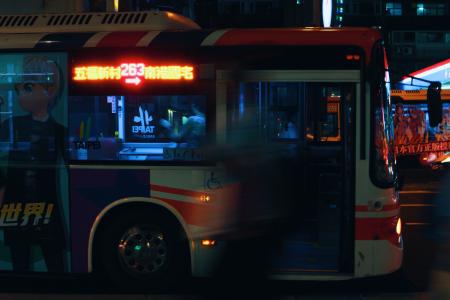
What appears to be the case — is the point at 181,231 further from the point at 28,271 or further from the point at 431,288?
the point at 431,288

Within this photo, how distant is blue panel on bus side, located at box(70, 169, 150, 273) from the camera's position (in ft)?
20.7

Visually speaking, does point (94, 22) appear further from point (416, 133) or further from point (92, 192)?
point (416, 133)

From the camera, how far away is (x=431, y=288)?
6.64m

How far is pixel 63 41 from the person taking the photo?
652 centimetres

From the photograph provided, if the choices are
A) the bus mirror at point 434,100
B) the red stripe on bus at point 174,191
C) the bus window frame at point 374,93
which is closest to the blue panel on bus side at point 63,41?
the red stripe on bus at point 174,191

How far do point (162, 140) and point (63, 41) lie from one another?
1.53m

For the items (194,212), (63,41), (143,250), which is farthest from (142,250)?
(63,41)

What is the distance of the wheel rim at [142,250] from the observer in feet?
21.2

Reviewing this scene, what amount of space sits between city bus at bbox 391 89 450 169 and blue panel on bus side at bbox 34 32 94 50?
1372cm

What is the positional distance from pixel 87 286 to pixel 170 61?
2689 millimetres

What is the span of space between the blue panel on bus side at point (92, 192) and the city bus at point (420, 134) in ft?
44.8

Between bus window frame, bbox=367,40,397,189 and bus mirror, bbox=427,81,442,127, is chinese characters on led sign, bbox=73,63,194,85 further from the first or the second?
bus mirror, bbox=427,81,442,127

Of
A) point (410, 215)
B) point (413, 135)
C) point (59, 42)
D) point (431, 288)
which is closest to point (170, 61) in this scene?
point (59, 42)

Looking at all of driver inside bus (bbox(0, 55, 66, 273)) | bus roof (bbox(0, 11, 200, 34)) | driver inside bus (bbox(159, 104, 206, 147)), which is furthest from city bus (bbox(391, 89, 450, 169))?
driver inside bus (bbox(0, 55, 66, 273))
